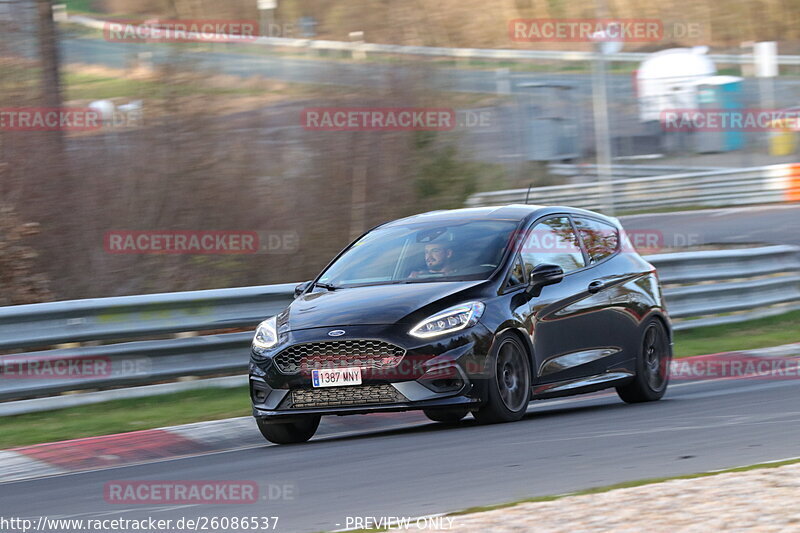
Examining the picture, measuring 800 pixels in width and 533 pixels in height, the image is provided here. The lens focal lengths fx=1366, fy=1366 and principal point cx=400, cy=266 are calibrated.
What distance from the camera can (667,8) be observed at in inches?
2211

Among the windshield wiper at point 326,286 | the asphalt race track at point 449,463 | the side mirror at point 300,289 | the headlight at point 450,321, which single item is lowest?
the asphalt race track at point 449,463

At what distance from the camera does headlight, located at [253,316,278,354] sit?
373 inches

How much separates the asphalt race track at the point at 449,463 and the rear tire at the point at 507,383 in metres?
0.10

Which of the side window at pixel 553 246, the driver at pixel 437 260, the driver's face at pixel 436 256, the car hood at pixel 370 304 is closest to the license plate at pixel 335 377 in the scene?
the car hood at pixel 370 304

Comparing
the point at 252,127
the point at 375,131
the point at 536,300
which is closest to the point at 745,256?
the point at 375,131

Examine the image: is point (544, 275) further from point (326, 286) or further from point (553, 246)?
point (326, 286)

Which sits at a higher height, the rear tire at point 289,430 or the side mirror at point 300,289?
the side mirror at point 300,289

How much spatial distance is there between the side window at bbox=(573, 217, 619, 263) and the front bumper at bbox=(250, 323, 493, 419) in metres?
2.18

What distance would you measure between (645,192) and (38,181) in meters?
19.6

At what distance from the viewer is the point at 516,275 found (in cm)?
994

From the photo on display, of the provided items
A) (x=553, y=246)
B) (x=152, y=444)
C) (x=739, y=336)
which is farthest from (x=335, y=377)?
(x=739, y=336)

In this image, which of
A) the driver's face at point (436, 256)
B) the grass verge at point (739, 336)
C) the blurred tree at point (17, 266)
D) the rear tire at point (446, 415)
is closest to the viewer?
the rear tire at point (446, 415)

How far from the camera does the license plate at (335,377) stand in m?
9.03

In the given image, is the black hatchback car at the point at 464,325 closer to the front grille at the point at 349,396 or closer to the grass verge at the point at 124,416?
the front grille at the point at 349,396
